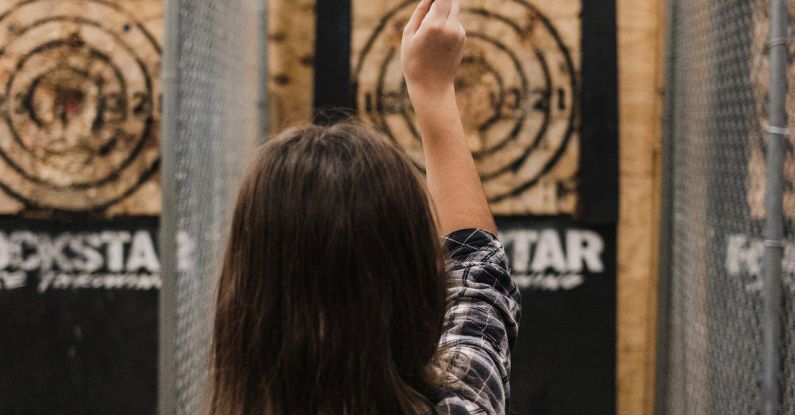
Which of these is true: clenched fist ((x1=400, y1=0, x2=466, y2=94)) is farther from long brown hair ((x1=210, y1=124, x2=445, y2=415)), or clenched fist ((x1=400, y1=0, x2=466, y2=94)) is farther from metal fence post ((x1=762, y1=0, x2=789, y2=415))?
metal fence post ((x1=762, y1=0, x2=789, y2=415))

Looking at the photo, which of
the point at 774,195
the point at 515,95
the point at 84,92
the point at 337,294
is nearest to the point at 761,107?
the point at 774,195

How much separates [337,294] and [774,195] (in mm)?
1464

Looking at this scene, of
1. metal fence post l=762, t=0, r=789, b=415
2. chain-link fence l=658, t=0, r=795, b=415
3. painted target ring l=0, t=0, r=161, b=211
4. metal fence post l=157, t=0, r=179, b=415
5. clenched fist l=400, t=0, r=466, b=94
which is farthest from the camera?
painted target ring l=0, t=0, r=161, b=211

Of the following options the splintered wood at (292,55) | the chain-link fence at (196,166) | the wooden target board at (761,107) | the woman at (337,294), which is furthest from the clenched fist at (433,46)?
the splintered wood at (292,55)

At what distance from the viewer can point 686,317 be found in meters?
2.84

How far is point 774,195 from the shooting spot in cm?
187

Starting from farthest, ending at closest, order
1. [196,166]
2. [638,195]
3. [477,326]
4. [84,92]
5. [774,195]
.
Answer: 1. [84,92]
2. [638,195]
3. [196,166]
4. [774,195]
5. [477,326]

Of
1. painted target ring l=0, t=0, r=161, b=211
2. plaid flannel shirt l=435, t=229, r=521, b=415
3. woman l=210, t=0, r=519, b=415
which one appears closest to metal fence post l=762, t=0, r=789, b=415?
plaid flannel shirt l=435, t=229, r=521, b=415

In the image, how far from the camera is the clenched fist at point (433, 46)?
3.17 ft

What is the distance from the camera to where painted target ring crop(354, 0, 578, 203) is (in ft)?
10.9

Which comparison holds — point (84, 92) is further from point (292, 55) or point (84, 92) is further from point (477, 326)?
point (477, 326)

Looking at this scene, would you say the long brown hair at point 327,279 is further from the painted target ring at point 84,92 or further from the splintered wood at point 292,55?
the painted target ring at point 84,92

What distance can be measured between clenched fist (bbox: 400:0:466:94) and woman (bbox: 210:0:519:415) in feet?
0.61

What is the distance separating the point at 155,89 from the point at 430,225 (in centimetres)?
297
